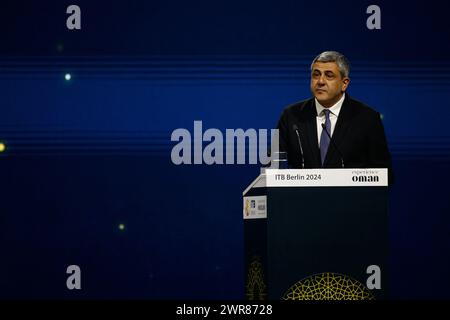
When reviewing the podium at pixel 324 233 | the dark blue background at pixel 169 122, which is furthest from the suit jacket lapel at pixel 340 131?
the podium at pixel 324 233

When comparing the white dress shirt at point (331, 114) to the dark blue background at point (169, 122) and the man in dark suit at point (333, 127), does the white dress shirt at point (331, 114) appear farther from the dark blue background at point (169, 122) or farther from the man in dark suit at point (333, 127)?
the dark blue background at point (169, 122)

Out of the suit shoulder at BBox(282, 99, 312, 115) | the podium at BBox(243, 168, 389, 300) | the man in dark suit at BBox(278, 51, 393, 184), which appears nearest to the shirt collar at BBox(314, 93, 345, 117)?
the man in dark suit at BBox(278, 51, 393, 184)

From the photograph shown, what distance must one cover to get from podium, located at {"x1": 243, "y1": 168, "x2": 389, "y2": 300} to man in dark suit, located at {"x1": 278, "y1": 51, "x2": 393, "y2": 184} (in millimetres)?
947

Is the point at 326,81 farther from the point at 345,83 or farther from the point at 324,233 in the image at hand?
the point at 324,233

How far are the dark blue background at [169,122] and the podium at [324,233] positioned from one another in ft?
6.14

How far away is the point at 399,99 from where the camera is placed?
639 cm

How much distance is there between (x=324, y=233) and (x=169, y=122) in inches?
84.6

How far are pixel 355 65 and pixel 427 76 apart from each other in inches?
20.3

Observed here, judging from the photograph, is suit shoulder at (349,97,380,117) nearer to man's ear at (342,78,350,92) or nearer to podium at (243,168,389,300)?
man's ear at (342,78,350,92)

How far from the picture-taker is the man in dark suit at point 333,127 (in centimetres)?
561

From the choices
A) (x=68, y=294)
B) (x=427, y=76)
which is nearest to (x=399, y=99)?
(x=427, y=76)

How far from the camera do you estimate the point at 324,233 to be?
454cm

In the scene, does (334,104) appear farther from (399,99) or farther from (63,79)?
(63,79)

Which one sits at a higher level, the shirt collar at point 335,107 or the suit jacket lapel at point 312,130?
the shirt collar at point 335,107
